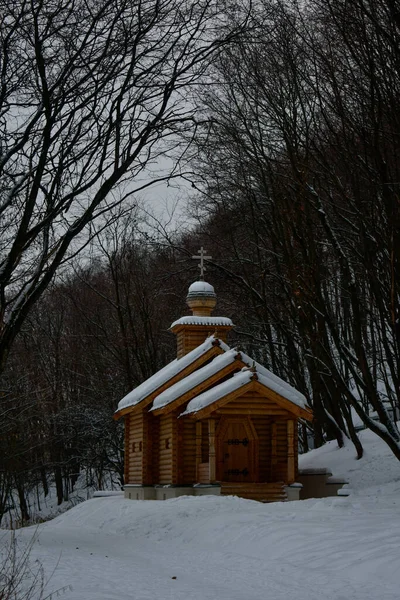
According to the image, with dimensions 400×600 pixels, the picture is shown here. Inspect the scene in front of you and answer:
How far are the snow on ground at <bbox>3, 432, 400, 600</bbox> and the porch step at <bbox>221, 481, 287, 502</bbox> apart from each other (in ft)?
6.62

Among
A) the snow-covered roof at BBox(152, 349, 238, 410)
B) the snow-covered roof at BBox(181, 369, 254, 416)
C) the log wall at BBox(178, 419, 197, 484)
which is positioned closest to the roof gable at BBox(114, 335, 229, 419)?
the snow-covered roof at BBox(152, 349, 238, 410)

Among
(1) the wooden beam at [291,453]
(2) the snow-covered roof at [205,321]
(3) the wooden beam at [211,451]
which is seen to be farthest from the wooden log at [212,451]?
(2) the snow-covered roof at [205,321]

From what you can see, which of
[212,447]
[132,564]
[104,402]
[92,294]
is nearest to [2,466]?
[104,402]

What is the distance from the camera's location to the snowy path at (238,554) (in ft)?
28.3

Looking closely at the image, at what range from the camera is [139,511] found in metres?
20.1

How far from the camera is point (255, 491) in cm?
2166

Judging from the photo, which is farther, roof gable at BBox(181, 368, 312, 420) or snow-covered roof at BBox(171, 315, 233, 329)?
snow-covered roof at BBox(171, 315, 233, 329)

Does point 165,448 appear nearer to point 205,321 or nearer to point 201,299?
point 205,321

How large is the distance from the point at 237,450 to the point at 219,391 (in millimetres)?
2429

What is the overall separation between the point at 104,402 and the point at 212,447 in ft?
53.6

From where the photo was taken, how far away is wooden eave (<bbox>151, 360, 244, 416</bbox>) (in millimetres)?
22609

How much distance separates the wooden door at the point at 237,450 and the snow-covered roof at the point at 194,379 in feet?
4.76

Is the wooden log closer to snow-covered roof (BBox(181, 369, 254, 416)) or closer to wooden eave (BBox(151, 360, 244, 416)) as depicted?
snow-covered roof (BBox(181, 369, 254, 416))

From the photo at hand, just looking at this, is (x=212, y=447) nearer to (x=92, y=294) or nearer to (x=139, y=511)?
(x=139, y=511)
